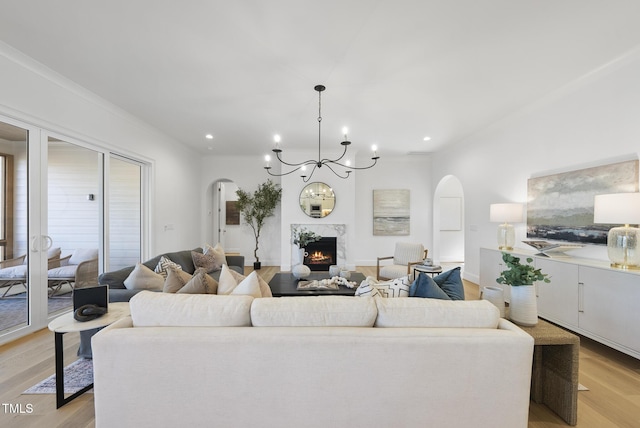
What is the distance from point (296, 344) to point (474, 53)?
2.85m

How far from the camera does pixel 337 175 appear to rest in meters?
6.06

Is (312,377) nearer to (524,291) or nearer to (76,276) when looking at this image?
(524,291)

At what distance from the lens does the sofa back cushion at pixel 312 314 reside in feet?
4.72

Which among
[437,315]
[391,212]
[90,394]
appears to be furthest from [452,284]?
[391,212]

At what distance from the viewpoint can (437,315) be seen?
1.45 meters

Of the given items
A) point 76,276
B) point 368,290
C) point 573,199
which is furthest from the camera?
point 76,276

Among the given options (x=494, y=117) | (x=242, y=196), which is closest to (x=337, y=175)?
(x=242, y=196)

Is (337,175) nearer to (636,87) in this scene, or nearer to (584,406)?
(636,87)

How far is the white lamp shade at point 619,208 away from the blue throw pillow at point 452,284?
5.27 feet

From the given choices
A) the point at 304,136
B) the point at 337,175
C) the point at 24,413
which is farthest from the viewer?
the point at 337,175

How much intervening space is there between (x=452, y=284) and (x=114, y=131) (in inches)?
183

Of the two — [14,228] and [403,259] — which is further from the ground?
[14,228]

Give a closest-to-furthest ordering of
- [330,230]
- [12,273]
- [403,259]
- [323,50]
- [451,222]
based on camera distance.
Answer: [323,50] < [12,273] < [403,259] < [330,230] < [451,222]

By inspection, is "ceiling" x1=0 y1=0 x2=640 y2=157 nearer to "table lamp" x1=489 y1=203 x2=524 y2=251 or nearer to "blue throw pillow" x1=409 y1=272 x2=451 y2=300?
"table lamp" x1=489 y1=203 x2=524 y2=251
